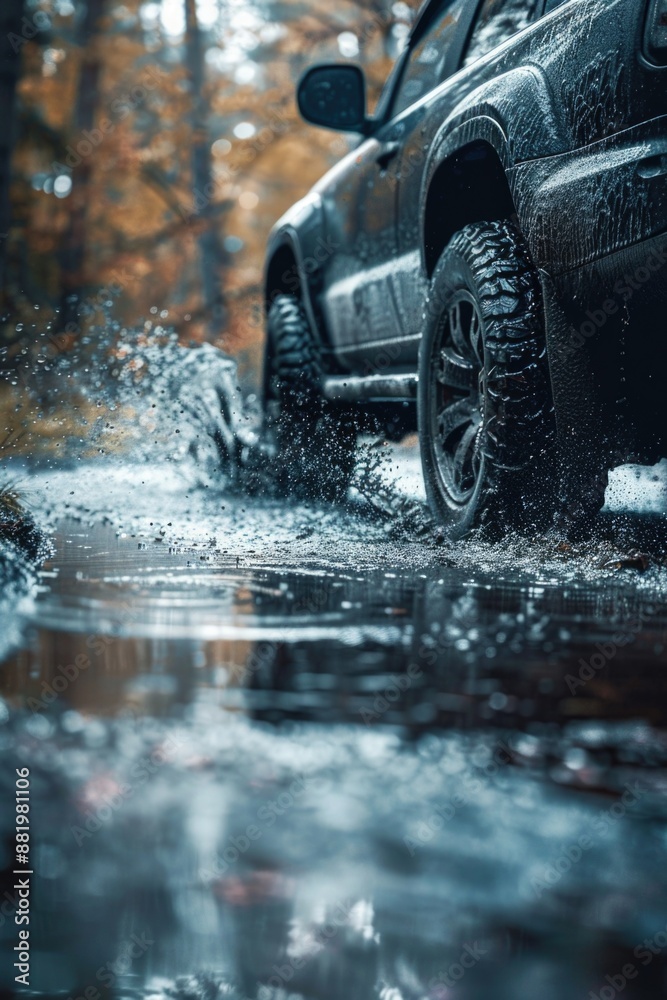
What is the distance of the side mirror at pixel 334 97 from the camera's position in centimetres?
586

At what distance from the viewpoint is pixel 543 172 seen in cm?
348

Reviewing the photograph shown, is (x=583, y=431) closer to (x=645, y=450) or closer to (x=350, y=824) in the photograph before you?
(x=645, y=450)

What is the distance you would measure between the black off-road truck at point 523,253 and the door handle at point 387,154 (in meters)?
0.01

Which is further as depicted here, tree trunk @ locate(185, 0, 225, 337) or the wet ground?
tree trunk @ locate(185, 0, 225, 337)

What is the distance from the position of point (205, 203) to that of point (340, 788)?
2028 centimetres

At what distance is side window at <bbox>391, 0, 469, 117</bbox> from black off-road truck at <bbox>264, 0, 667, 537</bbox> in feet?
0.07

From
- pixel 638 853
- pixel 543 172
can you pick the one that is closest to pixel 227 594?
pixel 543 172

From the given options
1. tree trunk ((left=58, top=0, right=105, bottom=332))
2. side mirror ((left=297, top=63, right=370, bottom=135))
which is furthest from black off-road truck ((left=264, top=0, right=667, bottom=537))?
tree trunk ((left=58, top=0, right=105, bottom=332))

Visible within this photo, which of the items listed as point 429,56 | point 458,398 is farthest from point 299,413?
point 458,398

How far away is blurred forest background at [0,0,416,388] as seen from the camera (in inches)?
712
